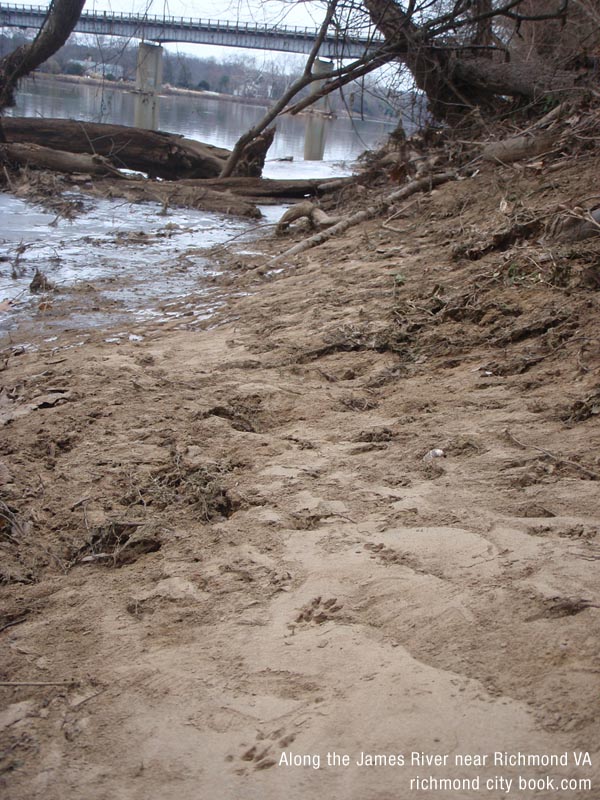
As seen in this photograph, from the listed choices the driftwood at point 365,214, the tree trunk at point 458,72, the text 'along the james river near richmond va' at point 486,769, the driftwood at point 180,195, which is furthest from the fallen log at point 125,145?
the text 'along the james river near richmond va' at point 486,769

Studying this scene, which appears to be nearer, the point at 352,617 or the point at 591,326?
the point at 352,617

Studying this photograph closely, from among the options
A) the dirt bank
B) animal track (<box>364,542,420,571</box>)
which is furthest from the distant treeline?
animal track (<box>364,542,420,571</box>)

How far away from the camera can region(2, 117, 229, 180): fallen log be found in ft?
43.2

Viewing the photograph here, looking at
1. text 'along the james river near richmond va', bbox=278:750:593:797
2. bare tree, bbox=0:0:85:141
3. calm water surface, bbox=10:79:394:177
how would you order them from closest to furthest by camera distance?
text 'along the james river near richmond va', bbox=278:750:593:797 → bare tree, bbox=0:0:85:141 → calm water surface, bbox=10:79:394:177

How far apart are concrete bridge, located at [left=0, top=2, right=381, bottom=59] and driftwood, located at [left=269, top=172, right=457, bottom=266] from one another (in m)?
2.11

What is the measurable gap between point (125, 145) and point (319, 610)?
12761 mm

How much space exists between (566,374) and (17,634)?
249 cm

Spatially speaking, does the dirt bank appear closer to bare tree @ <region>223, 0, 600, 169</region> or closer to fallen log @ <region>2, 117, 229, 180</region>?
bare tree @ <region>223, 0, 600, 169</region>

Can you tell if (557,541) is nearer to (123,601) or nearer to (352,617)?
(352,617)

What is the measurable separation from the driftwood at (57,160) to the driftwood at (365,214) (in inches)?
237

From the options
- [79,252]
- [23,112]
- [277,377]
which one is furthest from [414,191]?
[23,112]

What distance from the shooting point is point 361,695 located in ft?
5.44

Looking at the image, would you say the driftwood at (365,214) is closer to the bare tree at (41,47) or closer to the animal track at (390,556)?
the animal track at (390,556)

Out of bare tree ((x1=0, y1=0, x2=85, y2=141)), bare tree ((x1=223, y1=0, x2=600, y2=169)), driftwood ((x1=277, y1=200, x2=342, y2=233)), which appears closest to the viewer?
driftwood ((x1=277, y1=200, x2=342, y2=233))
